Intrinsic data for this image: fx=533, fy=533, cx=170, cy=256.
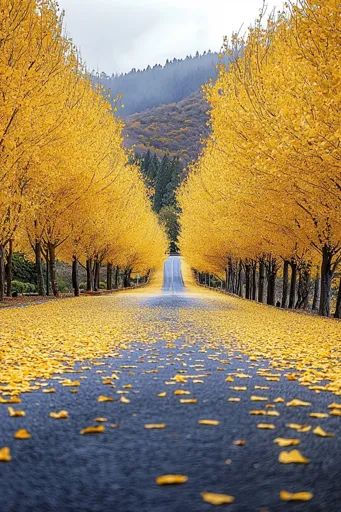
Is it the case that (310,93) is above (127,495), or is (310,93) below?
above

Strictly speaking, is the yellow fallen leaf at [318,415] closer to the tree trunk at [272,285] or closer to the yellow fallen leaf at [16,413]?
the yellow fallen leaf at [16,413]

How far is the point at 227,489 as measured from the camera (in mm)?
2811

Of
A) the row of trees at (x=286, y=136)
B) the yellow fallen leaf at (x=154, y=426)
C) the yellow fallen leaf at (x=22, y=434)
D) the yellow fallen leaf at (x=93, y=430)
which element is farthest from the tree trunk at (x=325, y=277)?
the yellow fallen leaf at (x=22, y=434)

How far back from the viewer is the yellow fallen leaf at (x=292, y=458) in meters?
3.21

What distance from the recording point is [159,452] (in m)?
3.38

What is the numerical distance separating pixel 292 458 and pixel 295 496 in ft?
1.76

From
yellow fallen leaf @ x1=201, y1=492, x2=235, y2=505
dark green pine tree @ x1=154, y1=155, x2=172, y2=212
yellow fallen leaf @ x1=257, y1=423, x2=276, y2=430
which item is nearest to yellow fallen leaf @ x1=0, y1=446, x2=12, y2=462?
yellow fallen leaf @ x1=201, y1=492, x2=235, y2=505

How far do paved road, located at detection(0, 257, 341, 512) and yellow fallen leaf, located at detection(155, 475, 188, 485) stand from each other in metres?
0.04

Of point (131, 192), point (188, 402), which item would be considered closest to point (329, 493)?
point (188, 402)

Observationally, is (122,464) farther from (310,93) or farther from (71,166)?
(71,166)

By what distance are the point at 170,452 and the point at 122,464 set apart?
1.17ft

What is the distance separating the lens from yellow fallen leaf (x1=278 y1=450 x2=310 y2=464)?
321 centimetres

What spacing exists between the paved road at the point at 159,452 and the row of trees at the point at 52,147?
9.50 metres

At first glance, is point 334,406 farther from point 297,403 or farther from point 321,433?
point 321,433
